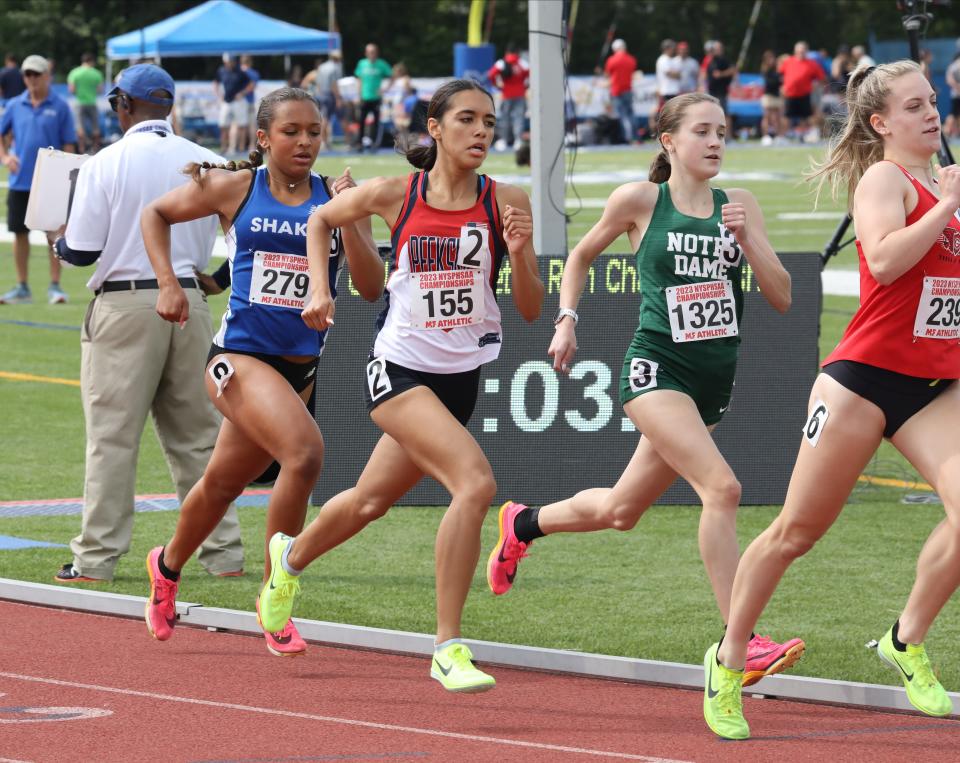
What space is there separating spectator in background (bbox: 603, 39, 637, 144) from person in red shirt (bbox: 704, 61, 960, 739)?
35.9m

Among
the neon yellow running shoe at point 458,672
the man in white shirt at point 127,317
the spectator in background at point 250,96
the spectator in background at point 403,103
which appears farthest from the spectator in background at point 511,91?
the neon yellow running shoe at point 458,672

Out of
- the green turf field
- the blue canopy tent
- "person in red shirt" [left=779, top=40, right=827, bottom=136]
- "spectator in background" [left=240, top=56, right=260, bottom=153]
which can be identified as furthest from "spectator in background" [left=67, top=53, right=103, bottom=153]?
the green turf field

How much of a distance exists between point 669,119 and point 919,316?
140 centimetres

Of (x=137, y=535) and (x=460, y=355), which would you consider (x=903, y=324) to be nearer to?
(x=460, y=355)

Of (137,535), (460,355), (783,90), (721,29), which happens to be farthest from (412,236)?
(721,29)

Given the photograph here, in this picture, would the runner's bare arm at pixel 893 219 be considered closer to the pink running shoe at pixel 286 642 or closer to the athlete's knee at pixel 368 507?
the athlete's knee at pixel 368 507

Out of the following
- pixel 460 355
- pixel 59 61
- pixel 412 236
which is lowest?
pixel 59 61

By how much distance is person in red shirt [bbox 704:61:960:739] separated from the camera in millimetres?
5695

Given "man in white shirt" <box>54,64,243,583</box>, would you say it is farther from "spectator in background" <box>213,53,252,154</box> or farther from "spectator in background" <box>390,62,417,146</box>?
"spectator in background" <box>390,62,417,146</box>

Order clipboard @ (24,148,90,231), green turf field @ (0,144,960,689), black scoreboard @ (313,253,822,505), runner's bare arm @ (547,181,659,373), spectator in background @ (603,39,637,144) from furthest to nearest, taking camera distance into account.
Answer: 1. spectator in background @ (603,39,637,144)
2. black scoreboard @ (313,253,822,505)
3. clipboard @ (24,148,90,231)
4. green turf field @ (0,144,960,689)
5. runner's bare arm @ (547,181,659,373)

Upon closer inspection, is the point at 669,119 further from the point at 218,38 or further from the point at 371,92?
the point at 371,92

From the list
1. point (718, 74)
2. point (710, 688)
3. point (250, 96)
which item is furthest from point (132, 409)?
point (718, 74)

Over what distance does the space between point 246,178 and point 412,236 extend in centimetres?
90

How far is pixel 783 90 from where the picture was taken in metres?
43.1
